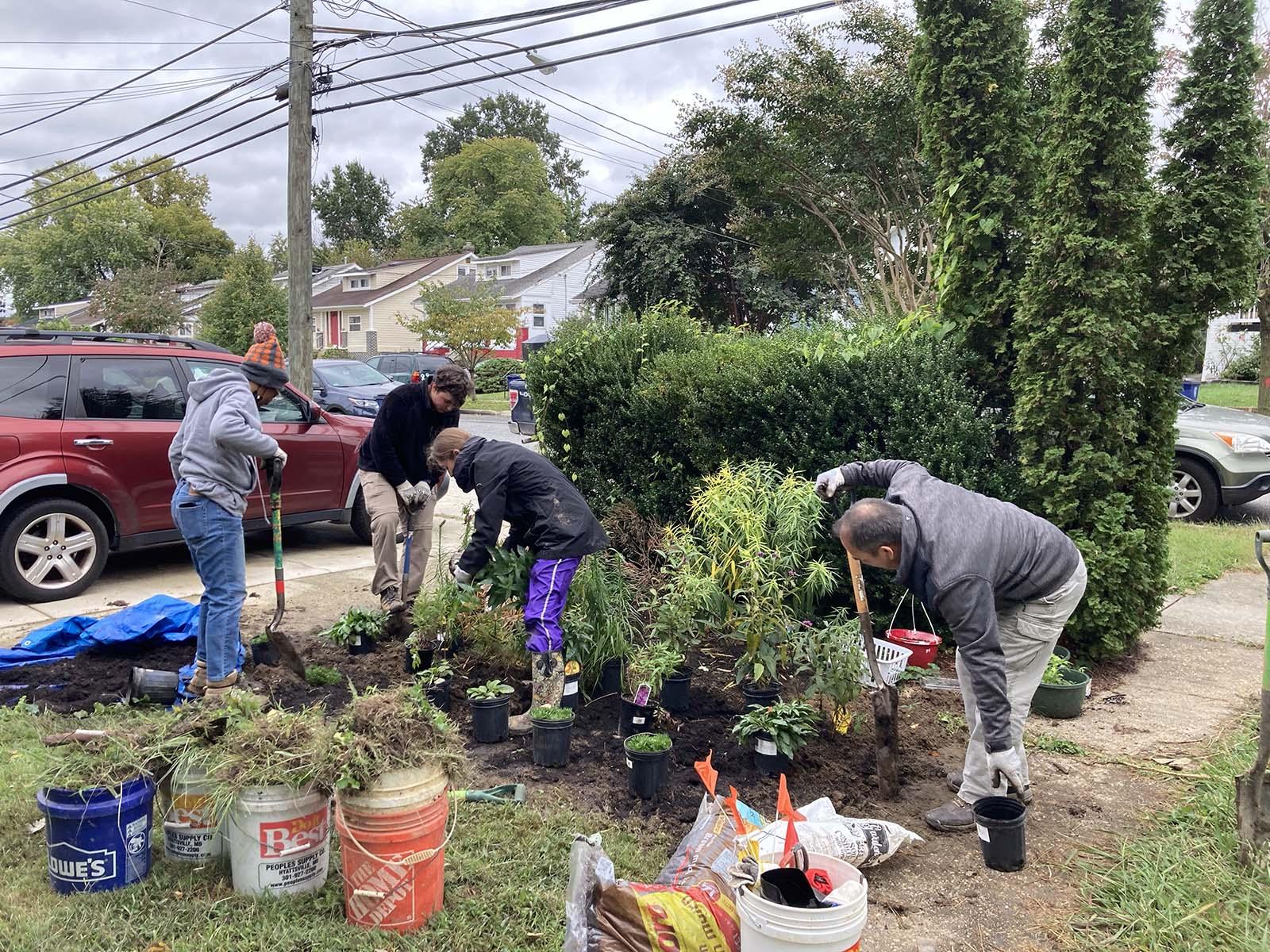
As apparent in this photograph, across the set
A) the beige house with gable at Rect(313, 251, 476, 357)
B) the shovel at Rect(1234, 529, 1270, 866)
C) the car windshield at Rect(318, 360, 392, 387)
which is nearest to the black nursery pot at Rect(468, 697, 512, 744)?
the shovel at Rect(1234, 529, 1270, 866)

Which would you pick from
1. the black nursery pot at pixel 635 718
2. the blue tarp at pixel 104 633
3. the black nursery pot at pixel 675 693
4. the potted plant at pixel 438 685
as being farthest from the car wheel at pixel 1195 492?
the blue tarp at pixel 104 633

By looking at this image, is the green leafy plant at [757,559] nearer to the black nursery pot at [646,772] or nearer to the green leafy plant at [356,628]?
the black nursery pot at [646,772]

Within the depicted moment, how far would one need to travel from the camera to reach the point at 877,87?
15766mm

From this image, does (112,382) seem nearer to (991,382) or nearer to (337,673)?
(337,673)

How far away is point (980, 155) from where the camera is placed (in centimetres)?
633

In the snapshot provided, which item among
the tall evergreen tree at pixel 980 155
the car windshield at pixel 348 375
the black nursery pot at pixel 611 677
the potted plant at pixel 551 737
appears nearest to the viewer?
the potted plant at pixel 551 737

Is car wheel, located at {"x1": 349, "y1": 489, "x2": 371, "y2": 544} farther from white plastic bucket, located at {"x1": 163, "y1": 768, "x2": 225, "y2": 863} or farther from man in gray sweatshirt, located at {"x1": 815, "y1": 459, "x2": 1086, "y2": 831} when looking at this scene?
man in gray sweatshirt, located at {"x1": 815, "y1": 459, "x2": 1086, "y2": 831}

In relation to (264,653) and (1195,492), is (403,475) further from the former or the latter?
(1195,492)

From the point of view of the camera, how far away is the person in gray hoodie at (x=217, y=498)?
475 centimetres

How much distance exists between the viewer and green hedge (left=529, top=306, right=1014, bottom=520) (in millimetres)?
5957

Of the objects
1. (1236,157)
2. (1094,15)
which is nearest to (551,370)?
(1094,15)

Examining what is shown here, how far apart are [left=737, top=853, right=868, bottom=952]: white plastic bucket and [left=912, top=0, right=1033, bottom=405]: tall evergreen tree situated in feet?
15.6

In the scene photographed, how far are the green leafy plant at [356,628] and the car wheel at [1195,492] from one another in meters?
9.03

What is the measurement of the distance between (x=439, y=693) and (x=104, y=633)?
2470 millimetres
